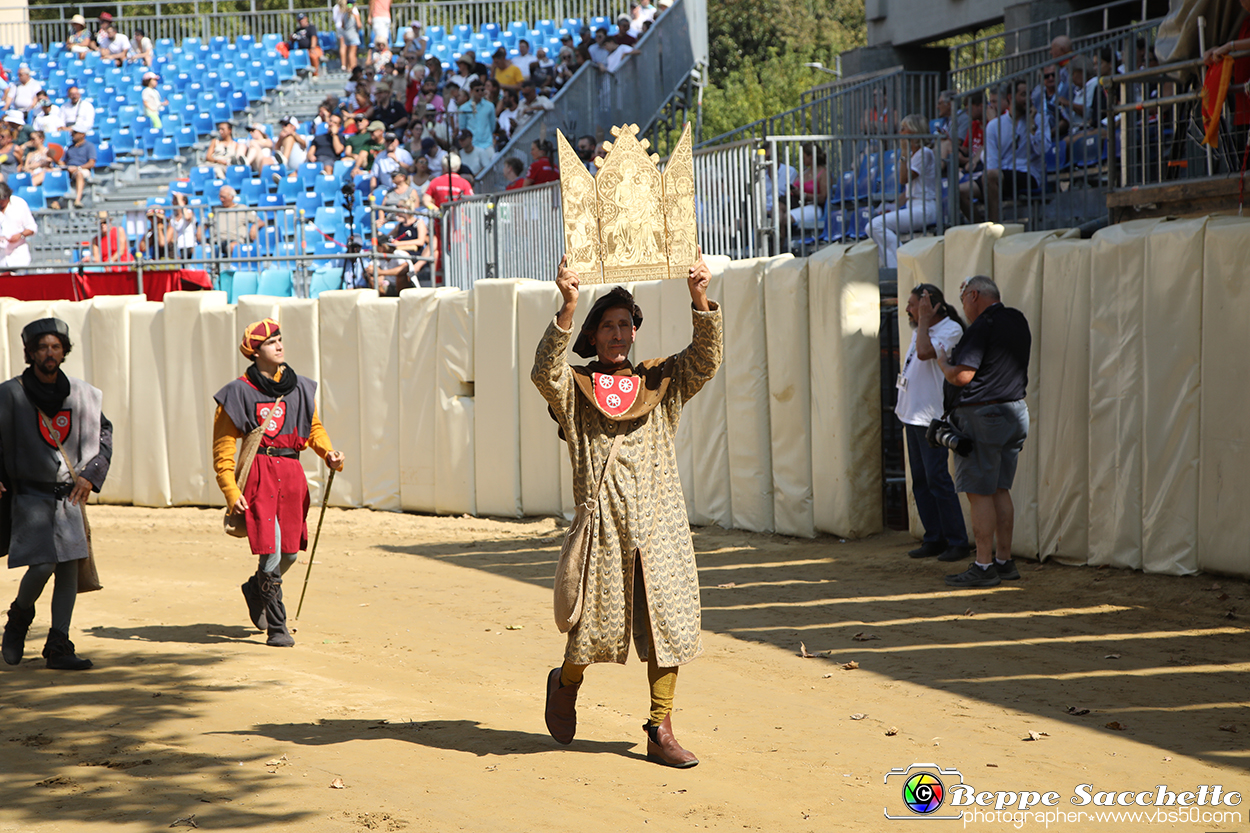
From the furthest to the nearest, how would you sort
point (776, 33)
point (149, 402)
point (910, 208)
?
point (776, 33)
point (149, 402)
point (910, 208)

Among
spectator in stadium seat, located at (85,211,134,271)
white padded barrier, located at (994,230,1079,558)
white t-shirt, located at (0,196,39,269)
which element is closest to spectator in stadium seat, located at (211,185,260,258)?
spectator in stadium seat, located at (85,211,134,271)

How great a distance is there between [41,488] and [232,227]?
1058 cm

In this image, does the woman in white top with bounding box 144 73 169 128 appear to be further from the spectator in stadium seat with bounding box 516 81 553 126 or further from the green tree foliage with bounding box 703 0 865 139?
the green tree foliage with bounding box 703 0 865 139

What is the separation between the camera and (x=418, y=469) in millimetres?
13805

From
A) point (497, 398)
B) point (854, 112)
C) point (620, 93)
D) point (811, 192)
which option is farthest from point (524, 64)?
point (811, 192)

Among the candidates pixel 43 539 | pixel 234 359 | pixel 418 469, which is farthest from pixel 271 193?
pixel 43 539

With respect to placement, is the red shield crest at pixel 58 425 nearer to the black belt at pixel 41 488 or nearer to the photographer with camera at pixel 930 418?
the black belt at pixel 41 488

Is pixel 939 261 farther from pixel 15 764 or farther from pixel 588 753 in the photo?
pixel 15 764

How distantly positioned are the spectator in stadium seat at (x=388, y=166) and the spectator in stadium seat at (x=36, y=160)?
22.8 feet

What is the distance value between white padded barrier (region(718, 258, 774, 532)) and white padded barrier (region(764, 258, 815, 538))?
0.10 metres

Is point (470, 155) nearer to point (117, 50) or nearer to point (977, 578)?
point (117, 50)

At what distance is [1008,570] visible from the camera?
28.9 ft

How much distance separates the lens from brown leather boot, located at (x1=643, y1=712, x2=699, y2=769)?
17.0 feet

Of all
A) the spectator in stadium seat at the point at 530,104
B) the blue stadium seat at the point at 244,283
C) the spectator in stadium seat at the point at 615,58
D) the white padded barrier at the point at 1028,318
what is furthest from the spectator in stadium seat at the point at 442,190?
the white padded barrier at the point at 1028,318
